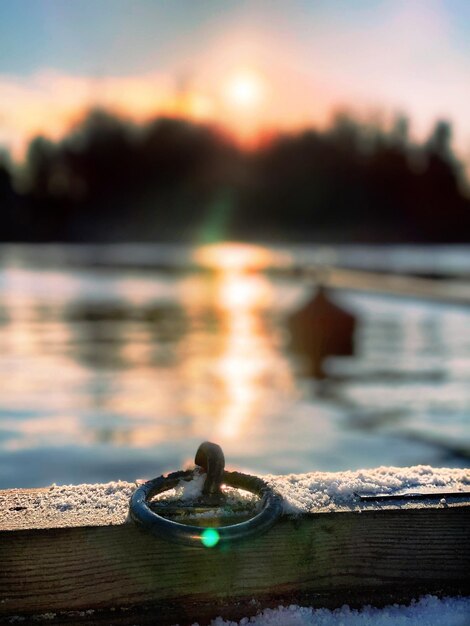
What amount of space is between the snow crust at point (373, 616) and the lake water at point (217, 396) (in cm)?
518

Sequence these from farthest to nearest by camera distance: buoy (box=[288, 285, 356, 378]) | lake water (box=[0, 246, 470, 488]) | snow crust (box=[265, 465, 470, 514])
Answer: buoy (box=[288, 285, 356, 378]) → lake water (box=[0, 246, 470, 488]) → snow crust (box=[265, 465, 470, 514])

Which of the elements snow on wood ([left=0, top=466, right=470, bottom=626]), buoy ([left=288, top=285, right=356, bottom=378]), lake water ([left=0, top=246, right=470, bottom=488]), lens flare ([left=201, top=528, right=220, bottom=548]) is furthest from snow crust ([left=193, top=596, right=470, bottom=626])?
buoy ([left=288, top=285, right=356, bottom=378])

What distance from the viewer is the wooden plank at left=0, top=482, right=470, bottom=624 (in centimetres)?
218

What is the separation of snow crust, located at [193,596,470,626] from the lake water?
5.18 metres

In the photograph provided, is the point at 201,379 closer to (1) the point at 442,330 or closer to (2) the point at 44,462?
(2) the point at 44,462

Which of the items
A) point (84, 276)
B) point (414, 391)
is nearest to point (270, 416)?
point (414, 391)

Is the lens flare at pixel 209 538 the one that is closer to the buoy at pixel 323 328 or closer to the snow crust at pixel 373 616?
the snow crust at pixel 373 616

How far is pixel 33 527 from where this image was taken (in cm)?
217

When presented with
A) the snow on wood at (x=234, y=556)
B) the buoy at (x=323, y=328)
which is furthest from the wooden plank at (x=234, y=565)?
the buoy at (x=323, y=328)

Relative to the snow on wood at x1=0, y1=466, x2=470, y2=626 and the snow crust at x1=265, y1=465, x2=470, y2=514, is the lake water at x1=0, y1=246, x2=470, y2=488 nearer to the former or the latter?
the snow crust at x1=265, y1=465, x2=470, y2=514

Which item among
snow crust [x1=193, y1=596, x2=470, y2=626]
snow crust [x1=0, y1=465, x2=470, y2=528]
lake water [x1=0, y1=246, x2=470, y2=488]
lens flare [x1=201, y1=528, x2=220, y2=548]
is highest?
snow crust [x1=0, y1=465, x2=470, y2=528]

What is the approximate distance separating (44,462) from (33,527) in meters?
5.93

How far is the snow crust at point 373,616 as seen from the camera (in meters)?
2.25

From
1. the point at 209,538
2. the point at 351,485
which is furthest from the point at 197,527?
the point at 351,485
